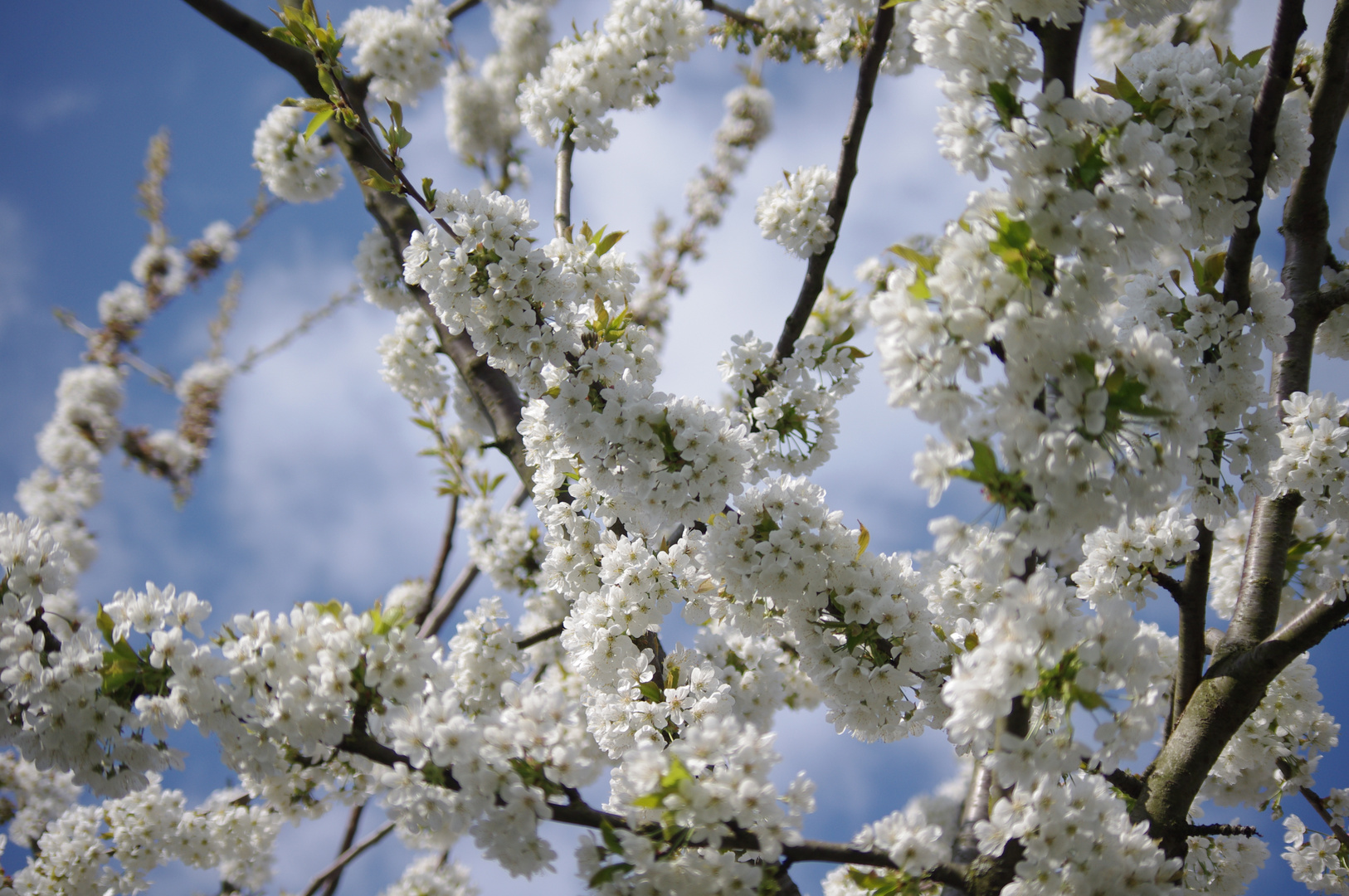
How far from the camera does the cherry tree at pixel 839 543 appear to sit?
199 centimetres

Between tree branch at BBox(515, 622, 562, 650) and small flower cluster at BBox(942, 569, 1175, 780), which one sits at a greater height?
tree branch at BBox(515, 622, 562, 650)

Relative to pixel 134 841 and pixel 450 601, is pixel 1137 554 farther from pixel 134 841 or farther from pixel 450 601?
pixel 134 841

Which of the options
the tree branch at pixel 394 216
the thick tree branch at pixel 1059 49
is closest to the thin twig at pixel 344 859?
the tree branch at pixel 394 216

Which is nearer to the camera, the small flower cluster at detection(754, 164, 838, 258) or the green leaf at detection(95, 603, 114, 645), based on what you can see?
the green leaf at detection(95, 603, 114, 645)

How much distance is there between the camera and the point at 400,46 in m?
5.79

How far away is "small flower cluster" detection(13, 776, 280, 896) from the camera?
4.36m

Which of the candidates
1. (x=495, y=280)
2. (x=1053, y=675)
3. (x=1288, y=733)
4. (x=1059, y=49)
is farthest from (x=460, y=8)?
(x=1288, y=733)

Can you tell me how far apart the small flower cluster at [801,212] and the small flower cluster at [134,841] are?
16.6 feet

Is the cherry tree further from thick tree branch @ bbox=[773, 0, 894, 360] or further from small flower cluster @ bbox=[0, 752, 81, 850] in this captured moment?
small flower cluster @ bbox=[0, 752, 81, 850]

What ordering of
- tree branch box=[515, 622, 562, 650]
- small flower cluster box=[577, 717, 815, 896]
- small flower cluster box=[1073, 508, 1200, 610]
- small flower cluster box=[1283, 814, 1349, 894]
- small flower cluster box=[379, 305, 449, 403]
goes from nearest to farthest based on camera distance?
small flower cluster box=[577, 717, 815, 896], small flower cluster box=[1073, 508, 1200, 610], small flower cluster box=[1283, 814, 1349, 894], tree branch box=[515, 622, 562, 650], small flower cluster box=[379, 305, 449, 403]

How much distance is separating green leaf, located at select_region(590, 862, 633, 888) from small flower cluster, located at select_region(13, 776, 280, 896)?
3.64 meters

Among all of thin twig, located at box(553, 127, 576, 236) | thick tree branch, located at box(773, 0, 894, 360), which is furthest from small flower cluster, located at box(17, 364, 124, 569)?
thick tree branch, located at box(773, 0, 894, 360)

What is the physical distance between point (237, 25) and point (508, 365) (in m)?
3.26

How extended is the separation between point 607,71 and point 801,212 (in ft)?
5.93
